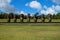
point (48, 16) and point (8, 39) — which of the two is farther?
point (48, 16)

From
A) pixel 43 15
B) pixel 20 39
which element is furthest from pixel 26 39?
pixel 43 15

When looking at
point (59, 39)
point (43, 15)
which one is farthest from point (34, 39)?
point (43, 15)

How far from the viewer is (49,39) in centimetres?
665

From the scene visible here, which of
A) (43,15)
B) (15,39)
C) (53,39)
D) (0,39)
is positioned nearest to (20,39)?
(15,39)

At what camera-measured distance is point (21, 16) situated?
14172 millimetres

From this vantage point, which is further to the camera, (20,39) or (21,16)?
(21,16)

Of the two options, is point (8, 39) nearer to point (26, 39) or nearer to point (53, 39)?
point (26, 39)

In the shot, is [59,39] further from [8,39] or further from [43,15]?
[43,15]

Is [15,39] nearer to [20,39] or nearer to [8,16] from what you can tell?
[20,39]

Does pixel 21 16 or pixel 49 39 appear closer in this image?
pixel 49 39

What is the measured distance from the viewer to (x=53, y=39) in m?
6.66

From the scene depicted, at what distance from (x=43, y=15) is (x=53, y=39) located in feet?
23.8

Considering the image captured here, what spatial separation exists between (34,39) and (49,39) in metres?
0.49

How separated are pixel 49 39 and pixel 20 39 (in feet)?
3.11
